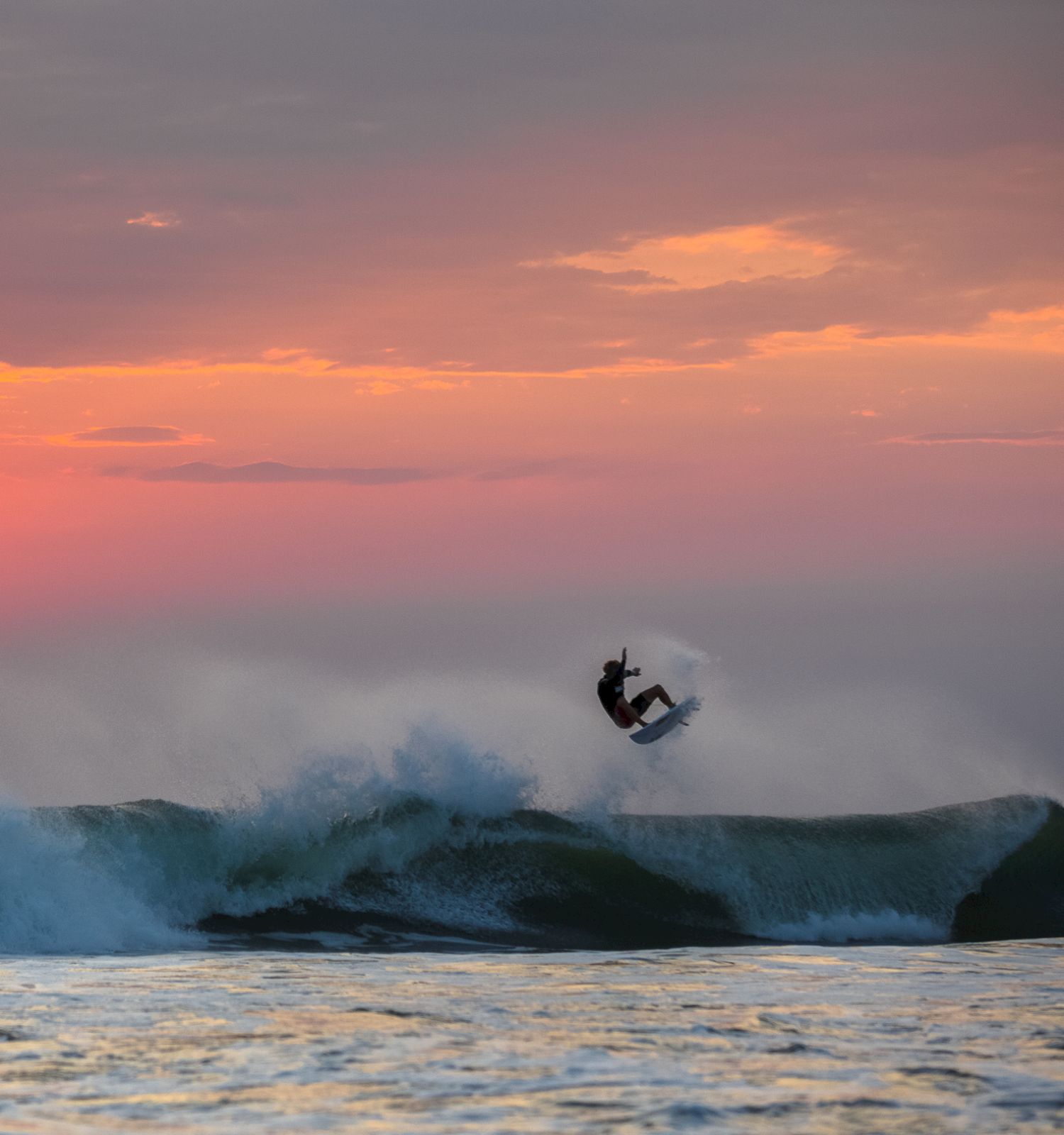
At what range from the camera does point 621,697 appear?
17781 millimetres

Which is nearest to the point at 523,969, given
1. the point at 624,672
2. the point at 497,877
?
the point at 624,672

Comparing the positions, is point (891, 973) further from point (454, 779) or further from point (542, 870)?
point (454, 779)

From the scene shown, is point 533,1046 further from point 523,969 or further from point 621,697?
point 621,697

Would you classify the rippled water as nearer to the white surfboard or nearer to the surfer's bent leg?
the surfer's bent leg

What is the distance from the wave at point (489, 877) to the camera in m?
18.2

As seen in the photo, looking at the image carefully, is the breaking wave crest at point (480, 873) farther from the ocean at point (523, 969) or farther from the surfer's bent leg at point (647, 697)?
the surfer's bent leg at point (647, 697)

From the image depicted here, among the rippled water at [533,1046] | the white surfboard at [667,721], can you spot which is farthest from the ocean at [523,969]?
the white surfboard at [667,721]

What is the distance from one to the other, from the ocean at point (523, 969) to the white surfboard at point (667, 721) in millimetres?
2259

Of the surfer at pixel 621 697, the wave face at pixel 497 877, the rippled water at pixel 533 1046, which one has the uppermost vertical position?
the surfer at pixel 621 697

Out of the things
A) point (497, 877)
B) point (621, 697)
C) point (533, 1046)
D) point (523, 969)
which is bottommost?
point (533, 1046)

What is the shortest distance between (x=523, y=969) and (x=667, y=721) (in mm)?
6370

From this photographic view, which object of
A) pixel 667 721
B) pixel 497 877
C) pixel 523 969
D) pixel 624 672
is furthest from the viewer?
pixel 497 877

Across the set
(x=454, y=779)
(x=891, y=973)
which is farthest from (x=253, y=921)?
(x=891, y=973)

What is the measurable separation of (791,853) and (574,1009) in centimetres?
1164
